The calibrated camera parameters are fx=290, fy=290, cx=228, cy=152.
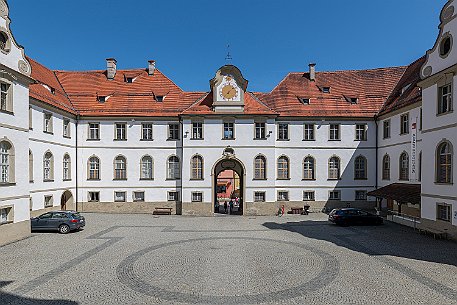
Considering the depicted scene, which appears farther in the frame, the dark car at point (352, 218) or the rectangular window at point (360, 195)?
the rectangular window at point (360, 195)

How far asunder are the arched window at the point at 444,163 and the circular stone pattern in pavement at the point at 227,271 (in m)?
9.97

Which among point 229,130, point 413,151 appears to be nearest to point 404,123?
point 413,151

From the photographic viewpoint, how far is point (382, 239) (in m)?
18.7

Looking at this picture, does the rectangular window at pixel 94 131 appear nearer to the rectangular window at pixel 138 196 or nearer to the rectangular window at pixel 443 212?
the rectangular window at pixel 138 196

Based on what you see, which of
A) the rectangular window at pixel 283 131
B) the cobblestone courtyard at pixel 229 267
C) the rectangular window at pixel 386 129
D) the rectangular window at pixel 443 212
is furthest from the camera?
the rectangular window at pixel 283 131

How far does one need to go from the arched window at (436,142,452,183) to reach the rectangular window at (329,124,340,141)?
12058 mm

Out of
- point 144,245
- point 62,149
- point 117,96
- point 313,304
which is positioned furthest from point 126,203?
point 313,304

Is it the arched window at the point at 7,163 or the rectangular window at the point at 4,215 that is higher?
the arched window at the point at 7,163

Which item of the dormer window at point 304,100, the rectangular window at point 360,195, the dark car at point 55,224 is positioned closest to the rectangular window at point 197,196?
the dark car at point 55,224

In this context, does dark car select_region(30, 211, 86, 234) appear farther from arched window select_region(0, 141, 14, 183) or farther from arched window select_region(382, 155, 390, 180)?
arched window select_region(382, 155, 390, 180)

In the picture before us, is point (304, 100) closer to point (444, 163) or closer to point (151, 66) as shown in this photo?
point (444, 163)

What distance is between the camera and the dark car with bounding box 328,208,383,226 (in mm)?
23277

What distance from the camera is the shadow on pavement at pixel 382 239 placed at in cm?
1527

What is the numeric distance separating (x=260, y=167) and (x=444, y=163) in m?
15.2
